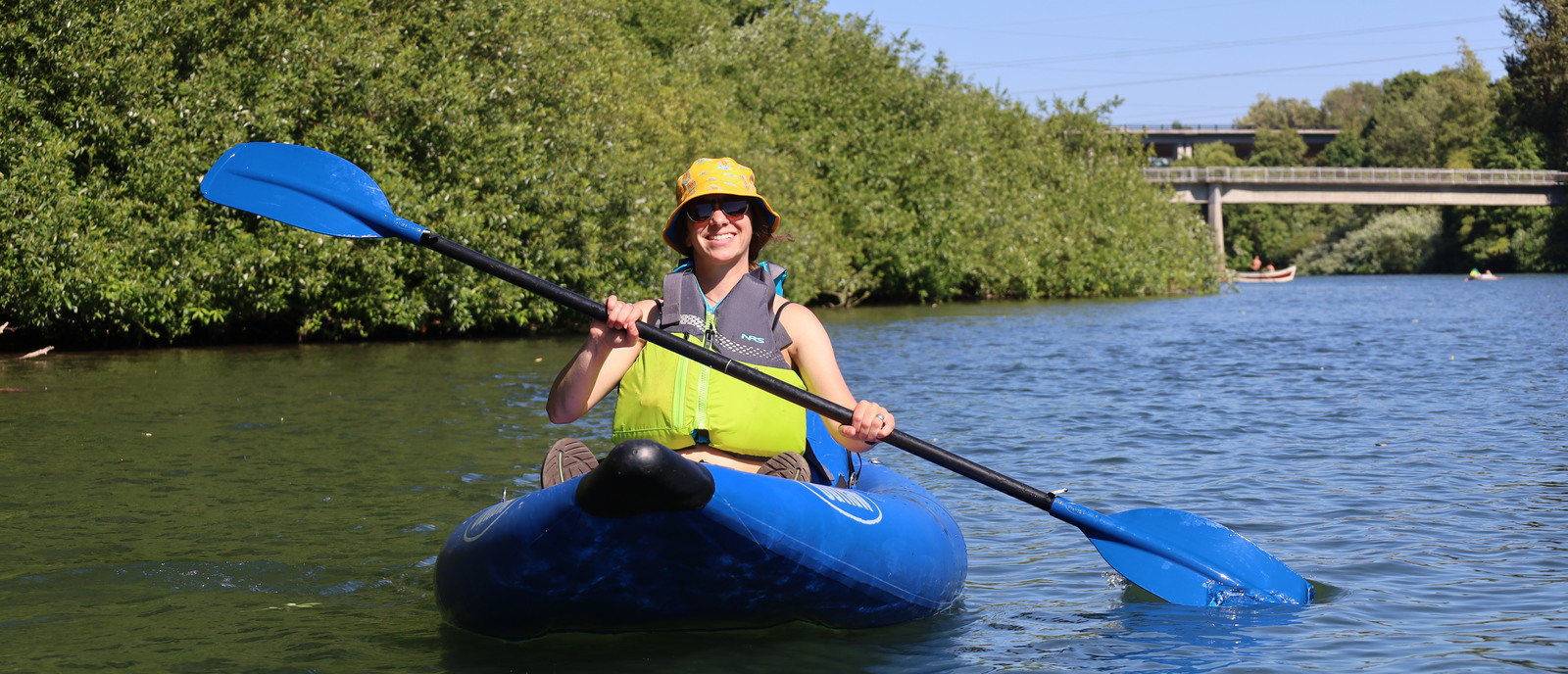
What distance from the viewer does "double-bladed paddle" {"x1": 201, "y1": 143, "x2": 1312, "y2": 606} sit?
451cm

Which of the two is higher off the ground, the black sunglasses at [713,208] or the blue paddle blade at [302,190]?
the blue paddle blade at [302,190]

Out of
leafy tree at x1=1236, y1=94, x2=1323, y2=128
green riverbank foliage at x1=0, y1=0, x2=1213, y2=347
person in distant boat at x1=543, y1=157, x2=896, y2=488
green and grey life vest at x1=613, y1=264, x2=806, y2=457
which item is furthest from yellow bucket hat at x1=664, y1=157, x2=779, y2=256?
leafy tree at x1=1236, y1=94, x2=1323, y2=128

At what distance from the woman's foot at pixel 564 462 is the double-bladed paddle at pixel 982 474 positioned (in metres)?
0.42

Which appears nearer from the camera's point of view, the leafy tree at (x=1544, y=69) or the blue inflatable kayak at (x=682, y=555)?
the blue inflatable kayak at (x=682, y=555)

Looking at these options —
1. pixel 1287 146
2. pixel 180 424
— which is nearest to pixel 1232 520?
pixel 180 424

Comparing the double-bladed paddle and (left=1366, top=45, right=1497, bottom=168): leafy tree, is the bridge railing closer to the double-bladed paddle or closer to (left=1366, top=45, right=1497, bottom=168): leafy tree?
(left=1366, top=45, right=1497, bottom=168): leafy tree

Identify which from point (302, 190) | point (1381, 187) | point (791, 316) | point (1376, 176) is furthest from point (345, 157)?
point (1381, 187)

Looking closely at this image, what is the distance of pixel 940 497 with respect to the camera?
6754 mm

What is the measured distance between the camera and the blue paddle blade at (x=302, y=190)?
500 cm

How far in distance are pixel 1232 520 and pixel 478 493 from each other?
11.4ft

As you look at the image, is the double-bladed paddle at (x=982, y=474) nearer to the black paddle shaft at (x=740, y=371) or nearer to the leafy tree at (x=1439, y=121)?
the black paddle shaft at (x=740, y=371)

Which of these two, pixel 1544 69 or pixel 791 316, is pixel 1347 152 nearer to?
pixel 1544 69

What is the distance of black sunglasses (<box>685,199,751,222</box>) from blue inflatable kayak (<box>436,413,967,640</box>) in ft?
2.87

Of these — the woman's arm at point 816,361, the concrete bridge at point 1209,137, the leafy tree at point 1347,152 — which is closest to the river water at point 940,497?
the woman's arm at point 816,361
